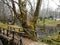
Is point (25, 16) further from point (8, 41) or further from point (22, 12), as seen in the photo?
point (8, 41)

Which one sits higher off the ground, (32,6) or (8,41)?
(32,6)

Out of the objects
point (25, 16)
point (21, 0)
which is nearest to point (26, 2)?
point (21, 0)

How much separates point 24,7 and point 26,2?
1.68 feet

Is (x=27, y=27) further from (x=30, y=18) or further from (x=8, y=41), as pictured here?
(x=8, y=41)

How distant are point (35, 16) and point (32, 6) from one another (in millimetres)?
2619

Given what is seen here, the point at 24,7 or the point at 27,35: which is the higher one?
the point at 24,7

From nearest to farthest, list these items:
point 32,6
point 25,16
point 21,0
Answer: point 32,6 → point 21,0 → point 25,16

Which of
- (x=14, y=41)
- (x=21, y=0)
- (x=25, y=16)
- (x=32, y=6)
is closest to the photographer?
(x=14, y=41)

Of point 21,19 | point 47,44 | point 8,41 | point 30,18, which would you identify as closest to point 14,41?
point 8,41

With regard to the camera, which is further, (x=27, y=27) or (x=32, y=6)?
(x=27, y=27)

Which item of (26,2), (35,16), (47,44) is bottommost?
(47,44)

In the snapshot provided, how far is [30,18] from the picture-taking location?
15.8m

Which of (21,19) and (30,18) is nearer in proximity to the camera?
(21,19)

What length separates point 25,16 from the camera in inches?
592
